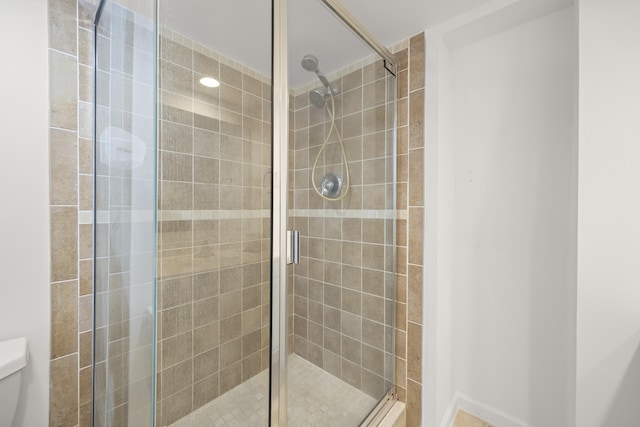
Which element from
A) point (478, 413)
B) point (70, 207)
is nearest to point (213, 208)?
point (70, 207)

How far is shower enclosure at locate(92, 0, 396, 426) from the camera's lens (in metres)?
0.68

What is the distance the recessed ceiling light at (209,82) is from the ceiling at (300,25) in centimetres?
9

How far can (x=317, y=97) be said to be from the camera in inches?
40.3

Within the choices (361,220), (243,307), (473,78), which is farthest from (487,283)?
(243,307)

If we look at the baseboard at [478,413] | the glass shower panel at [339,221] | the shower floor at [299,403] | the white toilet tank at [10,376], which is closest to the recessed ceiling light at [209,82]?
the glass shower panel at [339,221]

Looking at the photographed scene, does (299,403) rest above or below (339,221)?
below

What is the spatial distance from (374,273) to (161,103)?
1107mm

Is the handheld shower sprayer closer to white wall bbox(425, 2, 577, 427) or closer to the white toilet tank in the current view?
white wall bbox(425, 2, 577, 427)

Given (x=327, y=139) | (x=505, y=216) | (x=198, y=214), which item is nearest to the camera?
(x=198, y=214)

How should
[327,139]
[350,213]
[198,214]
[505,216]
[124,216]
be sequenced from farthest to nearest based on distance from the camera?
[505,216]
[350,213]
[327,139]
[124,216]
[198,214]

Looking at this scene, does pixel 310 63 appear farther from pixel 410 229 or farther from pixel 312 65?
pixel 410 229

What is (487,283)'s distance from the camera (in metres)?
1.44

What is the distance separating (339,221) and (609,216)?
0.98m

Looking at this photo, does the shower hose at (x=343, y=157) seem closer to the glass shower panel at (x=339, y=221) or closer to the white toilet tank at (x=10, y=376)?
the glass shower panel at (x=339, y=221)
